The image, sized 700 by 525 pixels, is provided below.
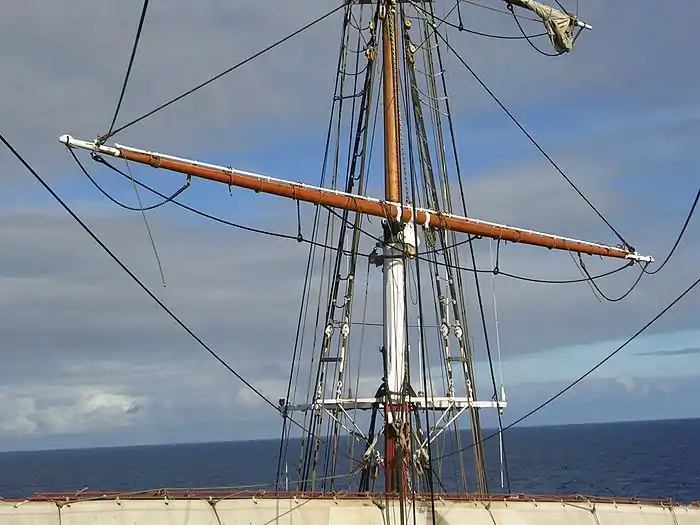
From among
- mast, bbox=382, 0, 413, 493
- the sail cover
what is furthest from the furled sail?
mast, bbox=382, 0, 413, 493

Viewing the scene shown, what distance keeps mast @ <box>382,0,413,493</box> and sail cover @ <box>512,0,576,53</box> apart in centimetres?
467

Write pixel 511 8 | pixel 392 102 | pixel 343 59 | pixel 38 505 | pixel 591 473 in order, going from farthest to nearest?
pixel 591 473 < pixel 343 59 < pixel 511 8 < pixel 392 102 < pixel 38 505

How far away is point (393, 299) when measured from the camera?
2475cm

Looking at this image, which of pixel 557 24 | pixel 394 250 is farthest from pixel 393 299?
pixel 557 24

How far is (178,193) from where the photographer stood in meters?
22.5


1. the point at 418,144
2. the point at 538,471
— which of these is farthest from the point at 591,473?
the point at 418,144

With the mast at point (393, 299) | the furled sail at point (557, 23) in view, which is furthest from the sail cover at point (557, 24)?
the mast at point (393, 299)

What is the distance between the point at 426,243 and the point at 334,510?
30.6ft

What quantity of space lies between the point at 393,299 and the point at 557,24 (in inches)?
395

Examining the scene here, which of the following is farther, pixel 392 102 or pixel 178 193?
pixel 392 102

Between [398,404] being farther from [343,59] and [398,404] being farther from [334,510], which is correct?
[343,59]

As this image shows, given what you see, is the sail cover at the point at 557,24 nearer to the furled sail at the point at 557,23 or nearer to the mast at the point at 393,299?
the furled sail at the point at 557,23

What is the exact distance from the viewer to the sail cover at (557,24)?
29266 mm

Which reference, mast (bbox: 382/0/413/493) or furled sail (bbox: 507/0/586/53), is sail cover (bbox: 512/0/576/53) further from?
mast (bbox: 382/0/413/493)
